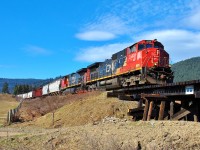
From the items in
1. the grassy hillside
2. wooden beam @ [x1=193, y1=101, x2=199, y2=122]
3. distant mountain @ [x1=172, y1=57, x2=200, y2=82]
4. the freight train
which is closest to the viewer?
wooden beam @ [x1=193, y1=101, x2=199, y2=122]

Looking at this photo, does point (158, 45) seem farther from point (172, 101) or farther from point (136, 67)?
point (172, 101)

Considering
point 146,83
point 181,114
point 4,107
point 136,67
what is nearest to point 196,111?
point 181,114

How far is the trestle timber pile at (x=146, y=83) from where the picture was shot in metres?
19.8

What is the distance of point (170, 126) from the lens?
1552cm

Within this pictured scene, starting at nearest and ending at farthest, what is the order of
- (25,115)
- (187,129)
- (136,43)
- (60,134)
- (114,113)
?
1. (187,129)
2. (60,134)
3. (114,113)
4. (136,43)
5. (25,115)

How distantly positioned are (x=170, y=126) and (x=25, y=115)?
25189mm

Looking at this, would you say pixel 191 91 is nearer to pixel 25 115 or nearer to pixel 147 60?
pixel 147 60

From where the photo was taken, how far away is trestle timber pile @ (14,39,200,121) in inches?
781

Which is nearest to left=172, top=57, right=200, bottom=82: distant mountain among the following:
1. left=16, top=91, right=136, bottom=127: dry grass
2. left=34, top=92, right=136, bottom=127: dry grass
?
left=16, top=91, right=136, bottom=127: dry grass

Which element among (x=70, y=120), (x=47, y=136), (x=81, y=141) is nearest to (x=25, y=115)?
(x=70, y=120)

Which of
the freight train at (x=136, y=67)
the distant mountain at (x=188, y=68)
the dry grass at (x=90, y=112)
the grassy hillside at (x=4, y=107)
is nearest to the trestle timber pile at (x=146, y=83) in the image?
the freight train at (x=136, y=67)

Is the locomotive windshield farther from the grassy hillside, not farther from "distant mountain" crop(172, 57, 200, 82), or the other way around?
"distant mountain" crop(172, 57, 200, 82)

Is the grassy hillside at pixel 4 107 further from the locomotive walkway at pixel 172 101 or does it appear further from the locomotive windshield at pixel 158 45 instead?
the locomotive walkway at pixel 172 101

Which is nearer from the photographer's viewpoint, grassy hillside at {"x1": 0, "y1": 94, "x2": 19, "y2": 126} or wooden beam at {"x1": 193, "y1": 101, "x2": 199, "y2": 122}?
wooden beam at {"x1": 193, "y1": 101, "x2": 199, "y2": 122}
